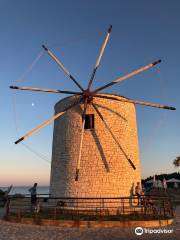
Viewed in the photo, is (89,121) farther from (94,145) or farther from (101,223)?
(101,223)

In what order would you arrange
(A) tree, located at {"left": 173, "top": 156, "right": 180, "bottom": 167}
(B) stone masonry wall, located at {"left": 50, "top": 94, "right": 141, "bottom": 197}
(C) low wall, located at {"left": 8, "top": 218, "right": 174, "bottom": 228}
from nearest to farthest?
(C) low wall, located at {"left": 8, "top": 218, "right": 174, "bottom": 228}, (B) stone masonry wall, located at {"left": 50, "top": 94, "right": 141, "bottom": 197}, (A) tree, located at {"left": 173, "top": 156, "right": 180, "bottom": 167}

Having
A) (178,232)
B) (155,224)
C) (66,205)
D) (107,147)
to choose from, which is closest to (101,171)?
(107,147)

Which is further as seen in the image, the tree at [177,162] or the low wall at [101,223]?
the tree at [177,162]

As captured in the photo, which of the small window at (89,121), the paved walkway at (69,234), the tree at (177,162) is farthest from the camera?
the tree at (177,162)

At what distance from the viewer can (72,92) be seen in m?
15.4

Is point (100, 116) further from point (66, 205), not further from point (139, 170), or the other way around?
point (66, 205)

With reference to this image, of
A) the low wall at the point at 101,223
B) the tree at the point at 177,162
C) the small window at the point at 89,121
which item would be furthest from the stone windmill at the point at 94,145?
the tree at the point at 177,162

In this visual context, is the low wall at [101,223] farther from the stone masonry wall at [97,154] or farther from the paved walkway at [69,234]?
the stone masonry wall at [97,154]

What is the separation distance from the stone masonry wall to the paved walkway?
3.97 meters

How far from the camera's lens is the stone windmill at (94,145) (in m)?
14.1

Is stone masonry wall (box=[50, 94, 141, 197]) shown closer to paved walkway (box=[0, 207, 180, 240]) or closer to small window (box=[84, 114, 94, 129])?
small window (box=[84, 114, 94, 129])

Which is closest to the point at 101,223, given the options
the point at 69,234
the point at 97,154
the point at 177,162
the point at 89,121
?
the point at 69,234

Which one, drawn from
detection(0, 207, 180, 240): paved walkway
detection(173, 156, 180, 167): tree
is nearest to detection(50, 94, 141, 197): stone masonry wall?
detection(0, 207, 180, 240): paved walkway

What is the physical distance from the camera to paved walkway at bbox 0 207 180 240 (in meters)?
8.51
